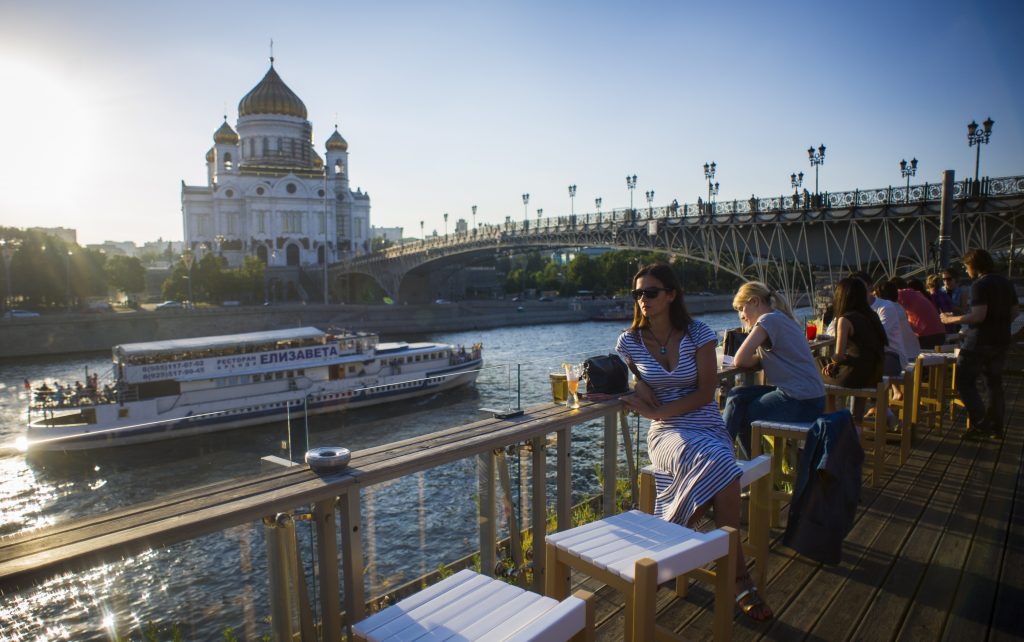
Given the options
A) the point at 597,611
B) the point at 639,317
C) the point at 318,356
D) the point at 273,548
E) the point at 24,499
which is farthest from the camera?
the point at 318,356

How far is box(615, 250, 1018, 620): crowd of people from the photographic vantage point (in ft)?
9.66

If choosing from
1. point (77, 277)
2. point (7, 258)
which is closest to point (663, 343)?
point (7, 258)

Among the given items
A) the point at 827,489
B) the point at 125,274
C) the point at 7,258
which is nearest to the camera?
the point at 827,489

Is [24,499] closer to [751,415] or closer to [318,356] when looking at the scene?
[318,356]

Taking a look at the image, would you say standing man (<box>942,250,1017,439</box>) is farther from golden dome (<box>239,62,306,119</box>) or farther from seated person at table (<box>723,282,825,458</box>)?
golden dome (<box>239,62,306,119</box>)

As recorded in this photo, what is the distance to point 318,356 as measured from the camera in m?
23.6

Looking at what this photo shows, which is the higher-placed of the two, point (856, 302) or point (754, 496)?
point (856, 302)

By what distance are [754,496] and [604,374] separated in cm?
87

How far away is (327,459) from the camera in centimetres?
222

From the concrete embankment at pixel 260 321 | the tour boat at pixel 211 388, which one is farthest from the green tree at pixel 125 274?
the tour boat at pixel 211 388

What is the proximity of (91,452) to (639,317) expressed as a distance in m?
20.3

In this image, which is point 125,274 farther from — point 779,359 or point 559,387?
point 779,359

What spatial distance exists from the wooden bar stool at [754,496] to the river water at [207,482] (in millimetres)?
722

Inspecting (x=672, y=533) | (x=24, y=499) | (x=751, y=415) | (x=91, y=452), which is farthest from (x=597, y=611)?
(x=91, y=452)
